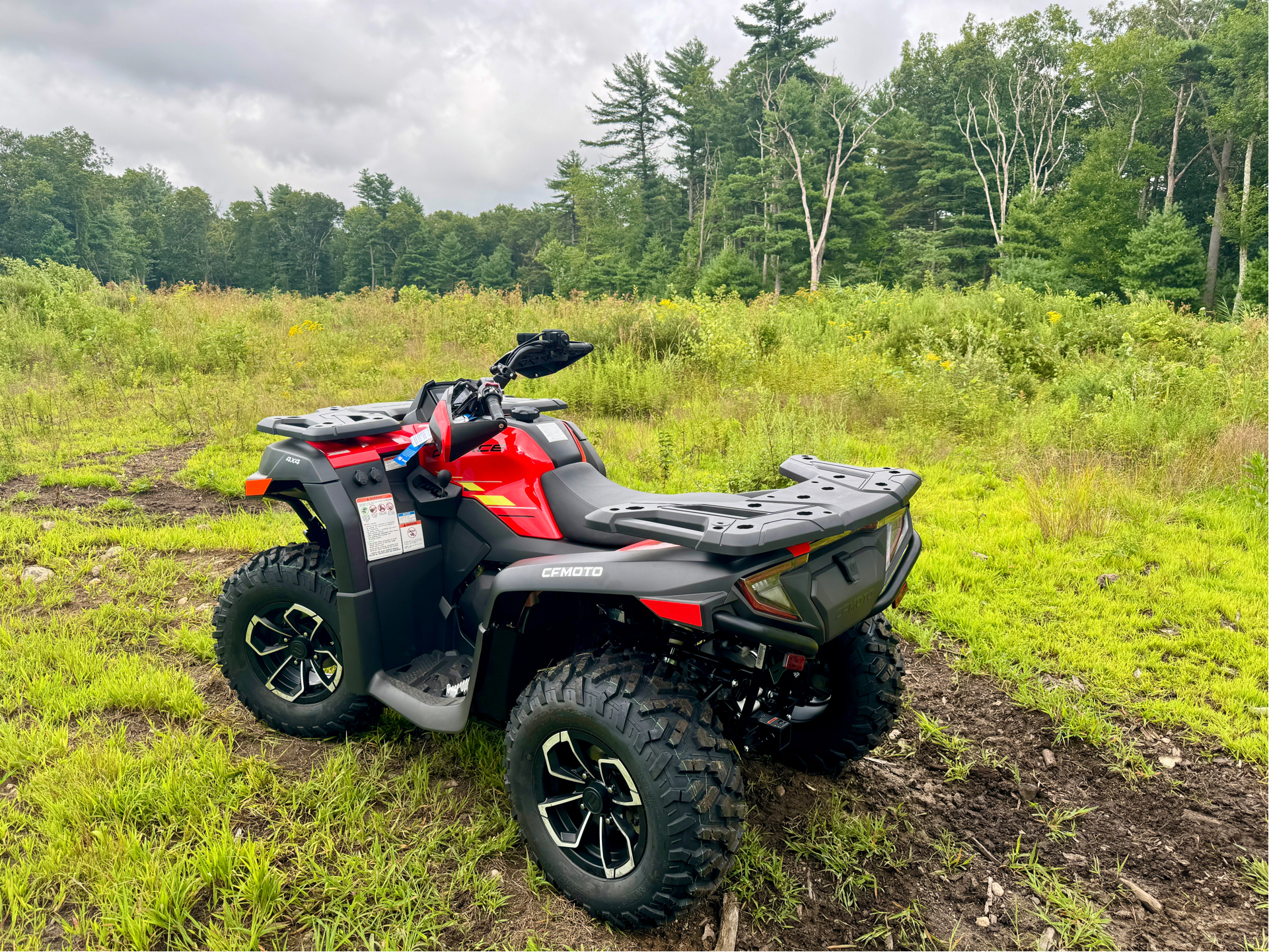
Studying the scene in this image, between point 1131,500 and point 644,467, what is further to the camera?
point 644,467

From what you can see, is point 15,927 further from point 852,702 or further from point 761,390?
point 761,390

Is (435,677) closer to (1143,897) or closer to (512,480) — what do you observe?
(512,480)

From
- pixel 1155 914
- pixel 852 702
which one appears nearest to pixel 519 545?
pixel 852 702

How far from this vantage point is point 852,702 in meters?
2.31

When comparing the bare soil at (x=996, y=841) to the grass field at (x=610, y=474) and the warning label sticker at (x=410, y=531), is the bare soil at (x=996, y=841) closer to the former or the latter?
the grass field at (x=610, y=474)

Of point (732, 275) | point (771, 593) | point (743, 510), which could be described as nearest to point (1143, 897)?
point (771, 593)

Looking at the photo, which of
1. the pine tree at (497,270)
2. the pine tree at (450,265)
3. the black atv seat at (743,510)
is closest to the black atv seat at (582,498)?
the black atv seat at (743,510)

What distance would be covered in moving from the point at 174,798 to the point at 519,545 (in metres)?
1.32

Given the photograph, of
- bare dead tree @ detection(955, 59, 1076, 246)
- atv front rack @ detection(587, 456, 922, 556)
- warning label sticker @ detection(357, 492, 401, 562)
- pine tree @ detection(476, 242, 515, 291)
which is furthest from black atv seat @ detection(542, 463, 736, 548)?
pine tree @ detection(476, 242, 515, 291)

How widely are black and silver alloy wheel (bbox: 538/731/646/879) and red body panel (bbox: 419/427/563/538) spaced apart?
0.63 meters

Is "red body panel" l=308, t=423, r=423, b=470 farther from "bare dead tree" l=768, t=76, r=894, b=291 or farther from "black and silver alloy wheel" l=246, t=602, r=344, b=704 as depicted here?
"bare dead tree" l=768, t=76, r=894, b=291

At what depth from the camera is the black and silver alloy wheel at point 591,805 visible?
68.8 inches

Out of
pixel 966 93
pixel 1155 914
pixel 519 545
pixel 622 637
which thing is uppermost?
pixel 966 93

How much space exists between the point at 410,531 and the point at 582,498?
0.66 meters
